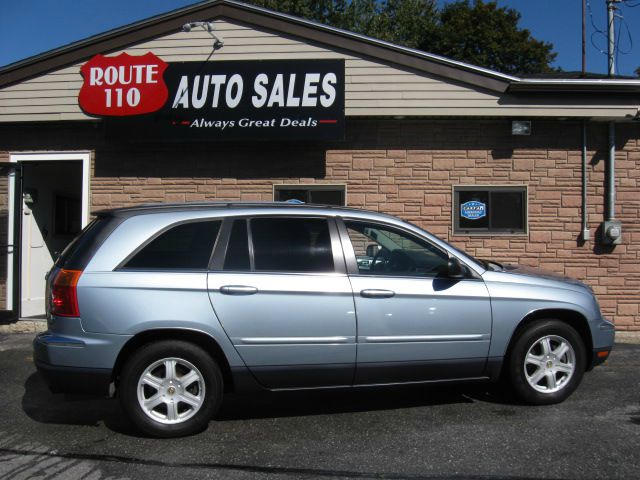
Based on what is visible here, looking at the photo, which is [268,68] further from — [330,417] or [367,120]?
[330,417]

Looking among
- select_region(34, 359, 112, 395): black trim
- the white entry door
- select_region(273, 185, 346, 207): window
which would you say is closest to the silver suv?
select_region(34, 359, 112, 395): black trim

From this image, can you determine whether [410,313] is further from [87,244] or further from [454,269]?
[87,244]

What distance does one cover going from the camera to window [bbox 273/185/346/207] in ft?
29.7

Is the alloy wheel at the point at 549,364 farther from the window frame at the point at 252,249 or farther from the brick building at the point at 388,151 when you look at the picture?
the brick building at the point at 388,151

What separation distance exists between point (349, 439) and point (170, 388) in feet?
4.66

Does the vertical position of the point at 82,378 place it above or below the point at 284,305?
below

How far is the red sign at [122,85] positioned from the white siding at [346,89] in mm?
175

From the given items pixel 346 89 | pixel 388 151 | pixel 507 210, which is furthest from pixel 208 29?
pixel 507 210

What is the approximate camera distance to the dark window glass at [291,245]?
4.74 metres

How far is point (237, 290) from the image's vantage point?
4555 mm

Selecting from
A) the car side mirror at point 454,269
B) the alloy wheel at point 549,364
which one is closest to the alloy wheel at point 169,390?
the car side mirror at point 454,269

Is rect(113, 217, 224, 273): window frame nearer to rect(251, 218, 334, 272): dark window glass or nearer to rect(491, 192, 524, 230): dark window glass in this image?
rect(251, 218, 334, 272): dark window glass

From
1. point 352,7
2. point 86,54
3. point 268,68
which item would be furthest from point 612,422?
point 352,7

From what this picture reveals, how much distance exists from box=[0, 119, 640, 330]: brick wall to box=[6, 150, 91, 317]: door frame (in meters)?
0.66
